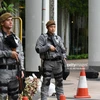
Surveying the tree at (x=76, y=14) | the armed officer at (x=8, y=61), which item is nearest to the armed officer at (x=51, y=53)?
the armed officer at (x=8, y=61)

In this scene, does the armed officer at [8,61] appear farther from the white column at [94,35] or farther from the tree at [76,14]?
the tree at [76,14]

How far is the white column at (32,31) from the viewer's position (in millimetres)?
17453

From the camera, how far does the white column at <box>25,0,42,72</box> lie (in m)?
17.5

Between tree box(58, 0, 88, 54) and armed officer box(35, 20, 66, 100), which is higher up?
tree box(58, 0, 88, 54)

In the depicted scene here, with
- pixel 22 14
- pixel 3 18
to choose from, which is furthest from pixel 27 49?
pixel 22 14

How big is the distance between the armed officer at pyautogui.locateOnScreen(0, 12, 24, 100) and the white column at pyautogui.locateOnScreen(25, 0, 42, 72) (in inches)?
366

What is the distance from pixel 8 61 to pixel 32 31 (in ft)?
31.8

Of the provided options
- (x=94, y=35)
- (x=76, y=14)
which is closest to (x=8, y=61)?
(x=94, y=35)

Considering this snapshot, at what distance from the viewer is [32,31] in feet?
57.8

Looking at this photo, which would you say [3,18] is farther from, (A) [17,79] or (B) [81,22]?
(B) [81,22]

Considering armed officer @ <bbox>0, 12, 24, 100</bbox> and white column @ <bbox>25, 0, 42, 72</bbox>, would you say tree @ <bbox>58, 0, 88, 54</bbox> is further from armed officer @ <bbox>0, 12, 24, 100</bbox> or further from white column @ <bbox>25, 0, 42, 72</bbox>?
armed officer @ <bbox>0, 12, 24, 100</bbox>

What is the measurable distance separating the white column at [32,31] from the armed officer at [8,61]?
30.5 feet

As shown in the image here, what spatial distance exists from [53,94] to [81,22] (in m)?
33.4

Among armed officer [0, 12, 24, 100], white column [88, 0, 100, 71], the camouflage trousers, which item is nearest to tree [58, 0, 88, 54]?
white column [88, 0, 100, 71]
